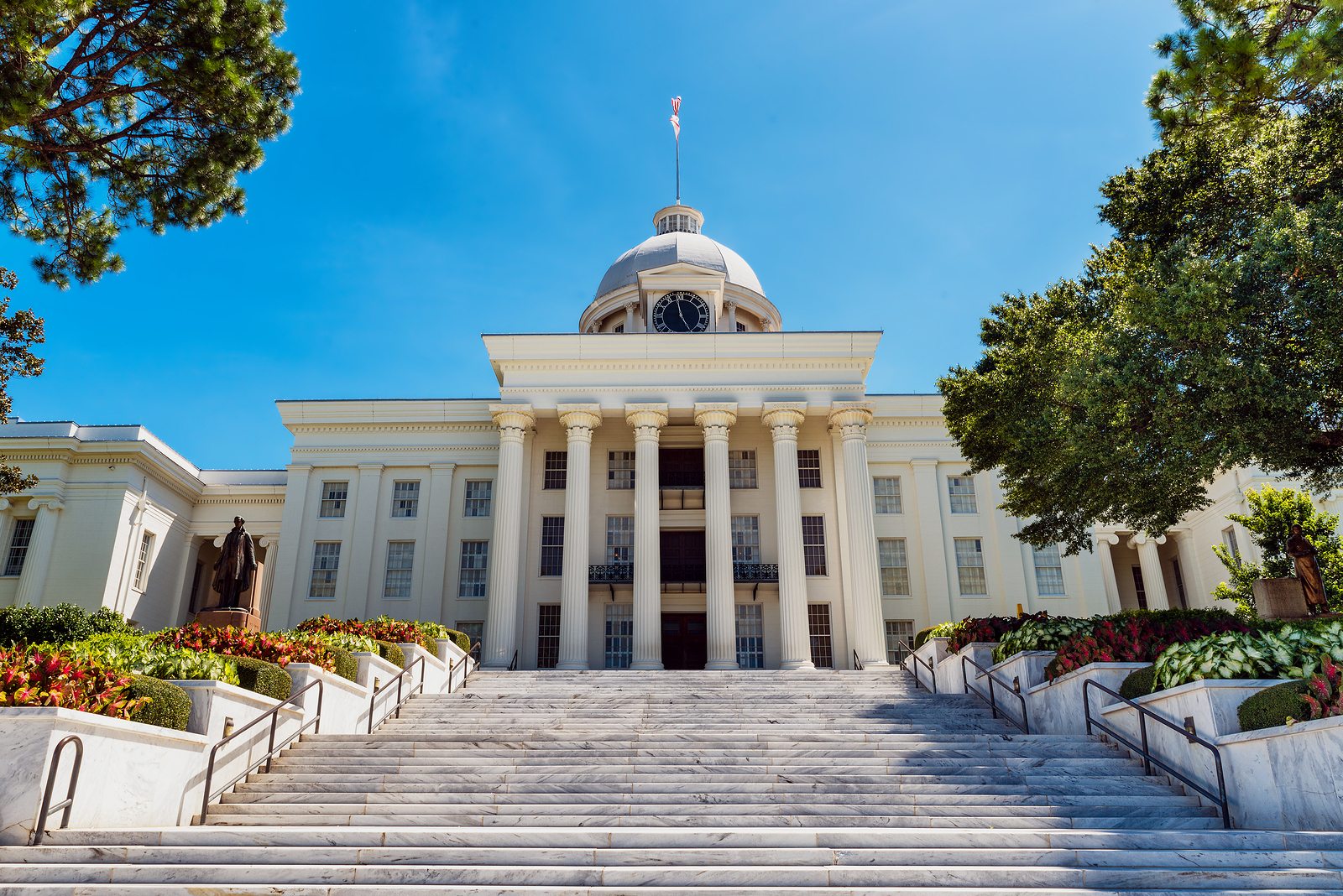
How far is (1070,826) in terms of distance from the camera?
9.60m

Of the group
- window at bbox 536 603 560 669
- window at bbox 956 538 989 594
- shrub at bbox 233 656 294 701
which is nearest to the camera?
shrub at bbox 233 656 294 701

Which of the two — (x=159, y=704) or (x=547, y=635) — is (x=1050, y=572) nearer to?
(x=547, y=635)

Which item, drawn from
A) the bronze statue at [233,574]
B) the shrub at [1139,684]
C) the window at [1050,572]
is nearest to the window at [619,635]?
the window at [1050,572]

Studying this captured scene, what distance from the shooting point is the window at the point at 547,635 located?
29516mm

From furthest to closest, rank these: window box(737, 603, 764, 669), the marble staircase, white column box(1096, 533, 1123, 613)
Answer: white column box(1096, 533, 1123, 613)
window box(737, 603, 764, 669)
the marble staircase

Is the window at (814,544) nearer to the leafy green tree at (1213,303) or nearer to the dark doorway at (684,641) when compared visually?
the dark doorway at (684,641)

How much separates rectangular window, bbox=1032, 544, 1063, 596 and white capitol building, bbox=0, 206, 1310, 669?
0.10 m

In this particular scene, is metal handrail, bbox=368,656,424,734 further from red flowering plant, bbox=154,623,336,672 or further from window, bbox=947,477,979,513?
window, bbox=947,477,979,513

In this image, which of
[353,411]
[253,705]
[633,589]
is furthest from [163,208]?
[353,411]

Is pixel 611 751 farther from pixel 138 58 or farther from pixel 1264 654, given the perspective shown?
pixel 138 58

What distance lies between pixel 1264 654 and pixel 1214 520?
2558 centimetres

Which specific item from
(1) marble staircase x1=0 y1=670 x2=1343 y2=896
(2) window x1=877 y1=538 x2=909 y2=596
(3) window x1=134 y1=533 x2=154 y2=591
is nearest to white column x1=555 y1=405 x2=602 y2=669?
(2) window x1=877 y1=538 x2=909 y2=596

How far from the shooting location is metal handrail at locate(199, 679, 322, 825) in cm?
1039

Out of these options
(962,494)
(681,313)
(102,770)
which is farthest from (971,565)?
(102,770)
